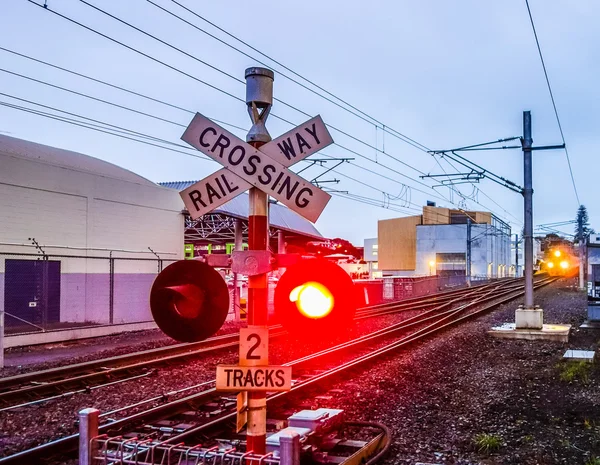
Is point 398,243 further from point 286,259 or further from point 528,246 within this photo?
point 286,259

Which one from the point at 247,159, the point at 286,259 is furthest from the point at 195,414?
the point at 247,159

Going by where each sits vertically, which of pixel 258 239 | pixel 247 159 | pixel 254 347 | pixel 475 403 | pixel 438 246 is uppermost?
pixel 438 246

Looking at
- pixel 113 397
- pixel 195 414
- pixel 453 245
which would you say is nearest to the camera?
pixel 195 414

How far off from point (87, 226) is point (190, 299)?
66.4ft

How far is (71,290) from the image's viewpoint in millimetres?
22234

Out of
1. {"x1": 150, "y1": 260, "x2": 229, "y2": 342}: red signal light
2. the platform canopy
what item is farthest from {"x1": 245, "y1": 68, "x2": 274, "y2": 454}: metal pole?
the platform canopy

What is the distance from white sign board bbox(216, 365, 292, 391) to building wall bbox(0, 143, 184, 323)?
656 inches

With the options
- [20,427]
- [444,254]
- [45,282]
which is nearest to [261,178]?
[20,427]

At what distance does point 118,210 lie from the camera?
2458 centimetres

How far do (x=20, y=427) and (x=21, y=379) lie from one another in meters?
3.41

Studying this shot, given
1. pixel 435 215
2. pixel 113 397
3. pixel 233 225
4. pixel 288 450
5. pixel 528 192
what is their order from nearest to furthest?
pixel 288 450
pixel 113 397
pixel 528 192
pixel 233 225
pixel 435 215

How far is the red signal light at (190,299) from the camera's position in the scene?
414 cm

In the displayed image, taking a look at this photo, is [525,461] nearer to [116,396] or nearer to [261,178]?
[261,178]

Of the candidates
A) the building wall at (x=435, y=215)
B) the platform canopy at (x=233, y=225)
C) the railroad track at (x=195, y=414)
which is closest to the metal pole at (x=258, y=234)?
the railroad track at (x=195, y=414)
